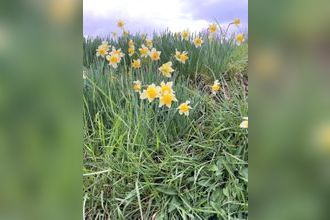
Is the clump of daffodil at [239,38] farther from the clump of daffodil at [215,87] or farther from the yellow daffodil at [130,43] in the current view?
the yellow daffodil at [130,43]

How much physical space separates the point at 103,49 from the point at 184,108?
13.5 inches

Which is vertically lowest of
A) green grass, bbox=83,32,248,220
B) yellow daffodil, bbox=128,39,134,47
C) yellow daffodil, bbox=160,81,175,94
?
green grass, bbox=83,32,248,220

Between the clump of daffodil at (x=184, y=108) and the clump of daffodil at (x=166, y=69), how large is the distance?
115 millimetres

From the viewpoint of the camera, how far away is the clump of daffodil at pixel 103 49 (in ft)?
4.22

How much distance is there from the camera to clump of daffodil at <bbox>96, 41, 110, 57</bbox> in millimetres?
1286

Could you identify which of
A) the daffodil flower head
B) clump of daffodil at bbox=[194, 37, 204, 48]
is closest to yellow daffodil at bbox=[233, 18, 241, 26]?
clump of daffodil at bbox=[194, 37, 204, 48]

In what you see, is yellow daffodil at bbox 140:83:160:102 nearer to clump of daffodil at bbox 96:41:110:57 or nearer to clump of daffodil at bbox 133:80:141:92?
clump of daffodil at bbox 133:80:141:92

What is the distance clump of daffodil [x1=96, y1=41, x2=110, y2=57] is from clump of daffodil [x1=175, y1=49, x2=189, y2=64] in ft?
0.78
